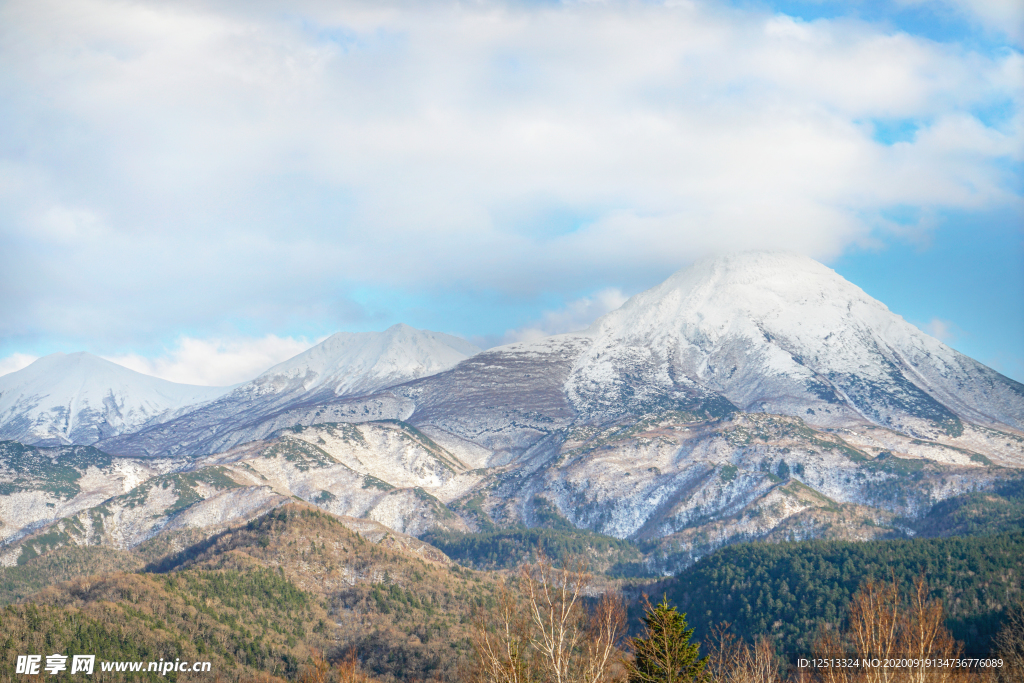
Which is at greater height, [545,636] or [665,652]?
[545,636]

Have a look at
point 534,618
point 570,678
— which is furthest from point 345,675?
point 534,618

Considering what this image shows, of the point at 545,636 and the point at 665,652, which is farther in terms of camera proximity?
the point at 665,652

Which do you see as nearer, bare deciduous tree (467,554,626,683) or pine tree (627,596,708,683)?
bare deciduous tree (467,554,626,683)

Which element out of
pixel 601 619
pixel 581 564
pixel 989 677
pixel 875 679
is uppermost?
pixel 581 564

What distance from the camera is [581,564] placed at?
62.8 meters

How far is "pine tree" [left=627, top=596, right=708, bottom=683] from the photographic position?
242ft

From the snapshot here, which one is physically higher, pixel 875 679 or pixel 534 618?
pixel 534 618

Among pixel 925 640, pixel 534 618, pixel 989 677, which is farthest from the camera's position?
pixel 989 677

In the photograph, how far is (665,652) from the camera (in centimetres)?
7388

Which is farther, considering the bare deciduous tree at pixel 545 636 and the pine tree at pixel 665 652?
the pine tree at pixel 665 652

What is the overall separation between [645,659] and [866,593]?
21.2 meters

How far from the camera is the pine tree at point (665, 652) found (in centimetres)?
7381

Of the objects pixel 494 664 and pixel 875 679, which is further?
pixel 875 679

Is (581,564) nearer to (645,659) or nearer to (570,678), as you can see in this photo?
(570,678)
